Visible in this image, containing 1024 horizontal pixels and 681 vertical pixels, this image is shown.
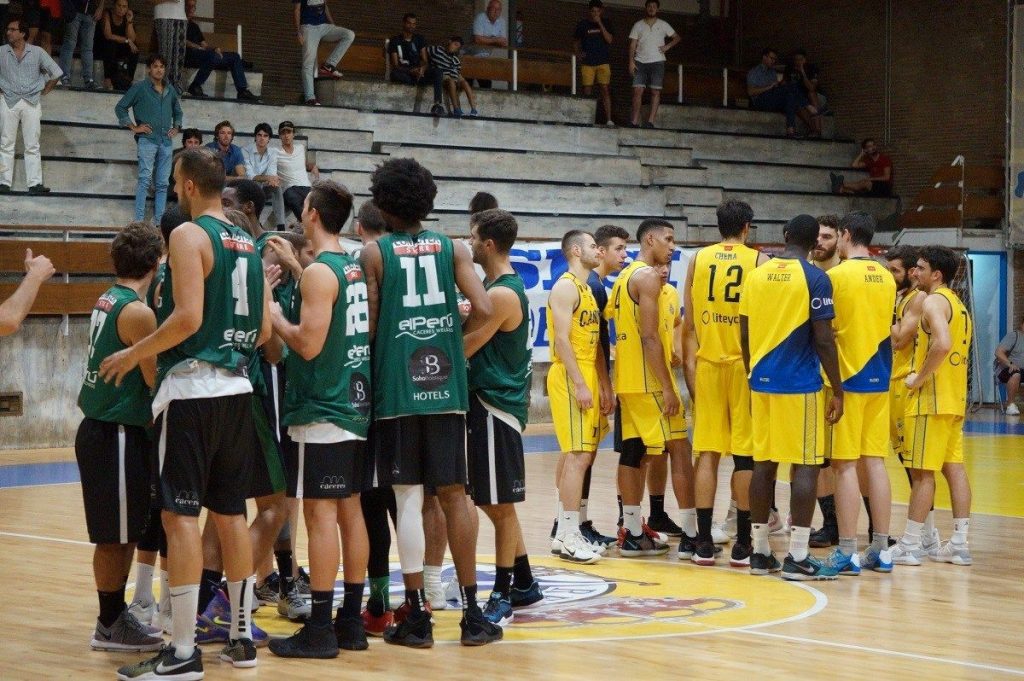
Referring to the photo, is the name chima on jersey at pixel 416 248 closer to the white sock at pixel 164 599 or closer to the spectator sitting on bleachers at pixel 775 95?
the white sock at pixel 164 599

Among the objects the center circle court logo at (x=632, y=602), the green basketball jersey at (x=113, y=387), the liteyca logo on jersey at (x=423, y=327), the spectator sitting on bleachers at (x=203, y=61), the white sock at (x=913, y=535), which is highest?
the spectator sitting on bleachers at (x=203, y=61)

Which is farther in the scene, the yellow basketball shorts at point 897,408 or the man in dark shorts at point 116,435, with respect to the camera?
the yellow basketball shorts at point 897,408

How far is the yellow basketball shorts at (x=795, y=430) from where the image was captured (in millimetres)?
7723

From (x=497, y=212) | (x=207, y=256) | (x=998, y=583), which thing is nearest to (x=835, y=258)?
(x=998, y=583)

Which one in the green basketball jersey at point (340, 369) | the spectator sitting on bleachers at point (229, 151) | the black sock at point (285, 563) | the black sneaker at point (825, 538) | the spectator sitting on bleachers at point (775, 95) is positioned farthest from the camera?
the spectator sitting on bleachers at point (775, 95)

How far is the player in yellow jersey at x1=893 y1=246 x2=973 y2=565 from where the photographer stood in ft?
27.4

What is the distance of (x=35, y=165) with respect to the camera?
15328 millimetres

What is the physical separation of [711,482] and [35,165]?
9946mm

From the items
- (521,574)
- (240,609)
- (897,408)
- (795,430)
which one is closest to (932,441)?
(897,408)

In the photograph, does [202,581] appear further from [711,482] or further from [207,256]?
[711,482]

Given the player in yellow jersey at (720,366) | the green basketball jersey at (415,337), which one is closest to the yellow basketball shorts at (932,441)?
the player in yellow jersey at (720,366)

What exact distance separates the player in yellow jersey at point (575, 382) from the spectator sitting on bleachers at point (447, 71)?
11749mm

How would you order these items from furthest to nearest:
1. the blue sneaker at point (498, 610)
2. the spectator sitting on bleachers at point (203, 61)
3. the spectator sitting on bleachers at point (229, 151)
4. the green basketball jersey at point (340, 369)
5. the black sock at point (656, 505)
A: 1. the spectator sitting on bleachers at point (203, 61)
2. the spectator sitting on bleachers at point (229, 151)
3. the black sock at point (656, 505)
4. the blue sneaker at point (498, 610)
5. the green basketball jersey at point (340, 369)

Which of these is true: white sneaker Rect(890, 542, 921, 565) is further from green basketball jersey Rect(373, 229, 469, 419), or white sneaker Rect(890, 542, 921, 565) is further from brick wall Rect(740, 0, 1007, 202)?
brick wall Rect(740, 0, 1007, 202)
